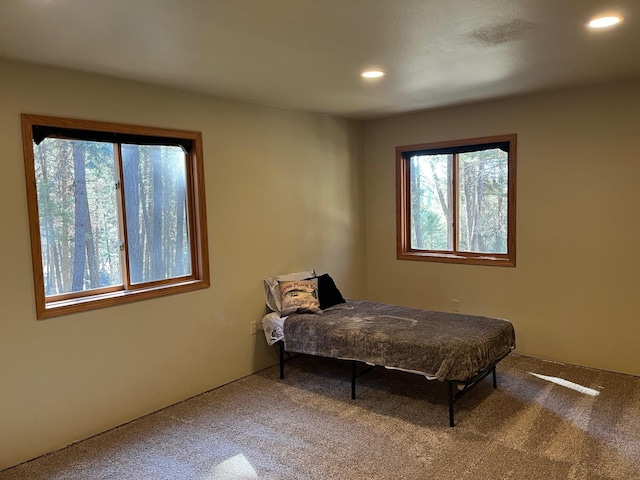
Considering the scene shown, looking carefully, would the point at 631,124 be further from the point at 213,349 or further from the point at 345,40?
the point at 213,349

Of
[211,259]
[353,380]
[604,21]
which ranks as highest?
[604,21]

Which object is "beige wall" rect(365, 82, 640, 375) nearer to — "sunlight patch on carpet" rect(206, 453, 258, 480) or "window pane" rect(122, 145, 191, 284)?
"window pane" rect(122, 145, 191, 284)

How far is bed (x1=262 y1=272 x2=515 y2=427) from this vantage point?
306 centimetres

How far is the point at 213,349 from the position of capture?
3.81 meters

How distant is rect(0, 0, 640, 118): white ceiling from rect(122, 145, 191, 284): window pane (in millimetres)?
562

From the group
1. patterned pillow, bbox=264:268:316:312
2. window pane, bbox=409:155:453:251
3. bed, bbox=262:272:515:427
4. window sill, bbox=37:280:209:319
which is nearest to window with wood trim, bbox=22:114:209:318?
window sill, bbox=37:280:209:319

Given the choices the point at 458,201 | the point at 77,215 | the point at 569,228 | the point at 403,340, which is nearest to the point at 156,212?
the point at 77,215

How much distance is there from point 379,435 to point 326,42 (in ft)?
7.74

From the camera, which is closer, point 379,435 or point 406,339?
point 379,435

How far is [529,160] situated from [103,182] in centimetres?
348

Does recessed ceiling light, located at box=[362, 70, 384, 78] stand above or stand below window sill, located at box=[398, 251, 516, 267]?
above

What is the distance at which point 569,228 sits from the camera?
3.99 meters

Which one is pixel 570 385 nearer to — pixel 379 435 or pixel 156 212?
pixel 379 435

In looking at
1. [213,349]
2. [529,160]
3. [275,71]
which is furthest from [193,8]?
[529,160]
